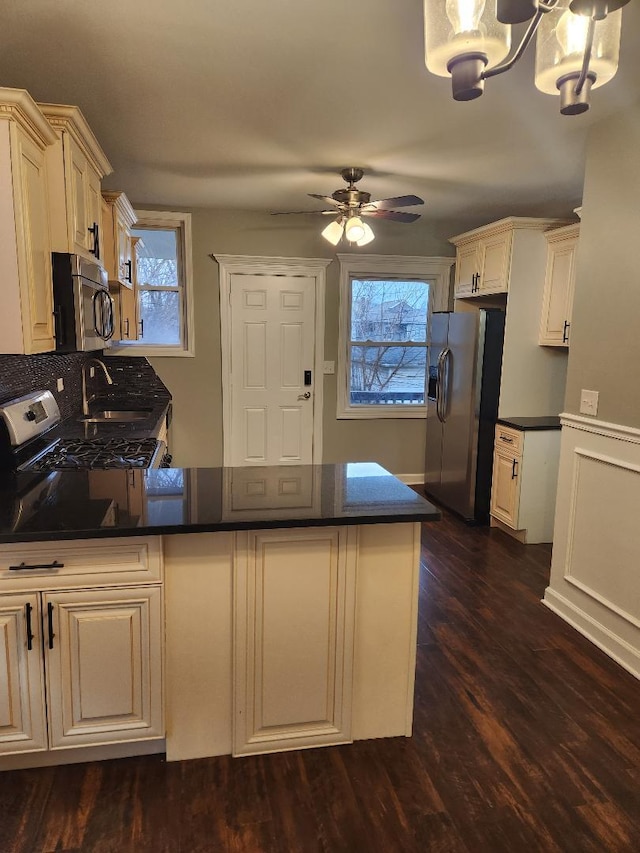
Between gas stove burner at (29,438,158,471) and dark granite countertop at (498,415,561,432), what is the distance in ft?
8.21

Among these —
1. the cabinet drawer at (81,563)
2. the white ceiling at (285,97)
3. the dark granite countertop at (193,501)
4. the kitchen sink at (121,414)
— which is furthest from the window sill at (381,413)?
the cabinet drawer at (81,563)

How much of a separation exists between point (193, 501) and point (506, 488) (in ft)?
9.62

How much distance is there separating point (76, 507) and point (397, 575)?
109cm

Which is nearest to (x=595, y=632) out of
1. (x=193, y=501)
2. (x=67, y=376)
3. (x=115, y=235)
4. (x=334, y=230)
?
(x=193, y=501)

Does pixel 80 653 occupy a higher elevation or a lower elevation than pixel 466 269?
lower

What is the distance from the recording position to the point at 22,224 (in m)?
1.97

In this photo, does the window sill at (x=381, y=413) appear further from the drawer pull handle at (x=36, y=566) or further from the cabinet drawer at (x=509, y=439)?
the drawer pull handle at (x=36, y=566)

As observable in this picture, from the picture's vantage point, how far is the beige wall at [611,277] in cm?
250

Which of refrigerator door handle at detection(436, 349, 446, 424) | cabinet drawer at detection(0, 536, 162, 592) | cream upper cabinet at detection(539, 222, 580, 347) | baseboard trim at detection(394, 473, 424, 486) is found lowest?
baseboard trim at detection(394, 473, 424, 486)

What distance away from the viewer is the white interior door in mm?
4980

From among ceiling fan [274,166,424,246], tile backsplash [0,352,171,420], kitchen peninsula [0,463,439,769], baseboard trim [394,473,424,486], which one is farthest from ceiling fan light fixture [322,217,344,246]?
baseboard trim [394,473,424,486]

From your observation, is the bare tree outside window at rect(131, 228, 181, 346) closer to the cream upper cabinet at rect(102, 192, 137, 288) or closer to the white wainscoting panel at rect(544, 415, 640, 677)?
the cream upper cabinet at rect(102, 192, 137, 288)

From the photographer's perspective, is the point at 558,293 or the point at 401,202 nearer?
the point at 401,202

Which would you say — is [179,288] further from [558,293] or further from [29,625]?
[29,625]
